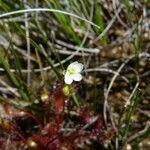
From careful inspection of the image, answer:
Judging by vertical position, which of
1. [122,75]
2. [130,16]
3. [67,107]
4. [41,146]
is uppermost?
[130,16]

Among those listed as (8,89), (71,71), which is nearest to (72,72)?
(71,71)

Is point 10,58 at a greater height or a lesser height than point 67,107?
greater

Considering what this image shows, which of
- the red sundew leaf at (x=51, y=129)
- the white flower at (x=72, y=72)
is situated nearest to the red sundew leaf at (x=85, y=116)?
the red sundew leaf at (x=51, y=129)

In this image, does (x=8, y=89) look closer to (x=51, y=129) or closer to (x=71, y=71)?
(x=51, y=129)

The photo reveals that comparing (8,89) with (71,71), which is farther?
(8,89)

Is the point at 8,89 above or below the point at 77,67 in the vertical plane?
above

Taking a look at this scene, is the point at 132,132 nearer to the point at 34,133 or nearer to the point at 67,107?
the point at 67,107

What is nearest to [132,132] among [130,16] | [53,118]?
[53,118]

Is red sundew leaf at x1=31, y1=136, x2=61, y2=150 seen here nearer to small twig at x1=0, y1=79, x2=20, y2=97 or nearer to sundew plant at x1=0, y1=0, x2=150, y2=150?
sundew plant at x1=0, y1=0, x2=150, y2=150

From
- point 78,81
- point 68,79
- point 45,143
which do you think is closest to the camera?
point 68,79
